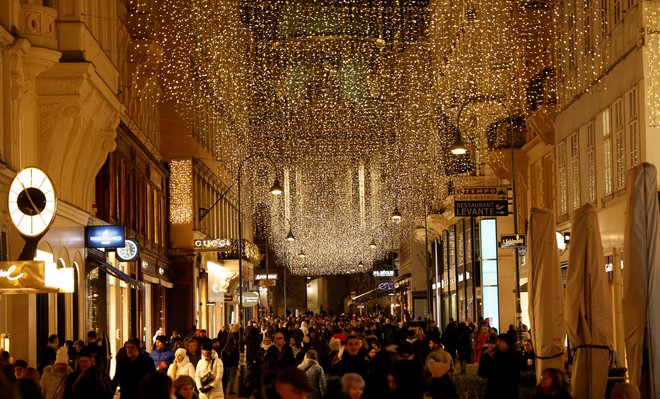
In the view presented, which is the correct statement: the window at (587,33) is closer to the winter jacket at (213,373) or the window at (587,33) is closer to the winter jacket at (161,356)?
the winter jacket at (161,356)

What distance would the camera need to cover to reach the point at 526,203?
5009cm

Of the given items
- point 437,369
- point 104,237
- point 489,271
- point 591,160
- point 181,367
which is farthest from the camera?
point 489,271

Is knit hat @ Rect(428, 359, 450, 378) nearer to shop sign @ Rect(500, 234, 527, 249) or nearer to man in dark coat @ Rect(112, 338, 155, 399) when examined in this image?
man in dark coat @ Rect(112, 338, 155, 399)

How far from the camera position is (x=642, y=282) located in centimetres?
1675

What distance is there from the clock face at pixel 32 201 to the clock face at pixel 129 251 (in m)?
17.2

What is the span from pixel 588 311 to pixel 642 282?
3.51 feet

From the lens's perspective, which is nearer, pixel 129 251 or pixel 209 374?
pixel 209 374

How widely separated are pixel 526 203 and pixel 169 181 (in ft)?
53.0

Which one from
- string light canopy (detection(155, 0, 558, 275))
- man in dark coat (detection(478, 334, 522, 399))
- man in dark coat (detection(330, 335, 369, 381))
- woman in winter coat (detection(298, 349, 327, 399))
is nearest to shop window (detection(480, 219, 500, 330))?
string light canopy (detection(155, 0, 558, 275))

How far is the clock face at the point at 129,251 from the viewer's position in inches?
1492

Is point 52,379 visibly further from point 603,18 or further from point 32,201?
point 603,18

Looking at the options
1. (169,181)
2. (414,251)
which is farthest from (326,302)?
(169,181)

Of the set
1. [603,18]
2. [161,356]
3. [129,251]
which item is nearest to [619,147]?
[603,18]

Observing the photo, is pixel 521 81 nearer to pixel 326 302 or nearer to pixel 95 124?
pixel 95 124
